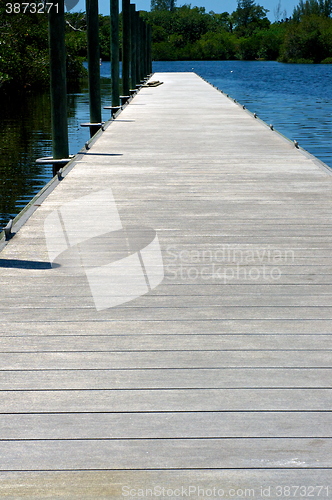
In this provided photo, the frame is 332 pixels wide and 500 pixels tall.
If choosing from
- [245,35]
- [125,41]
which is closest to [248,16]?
[245,35]

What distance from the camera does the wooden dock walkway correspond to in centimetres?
227

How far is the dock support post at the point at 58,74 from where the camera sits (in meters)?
8.84

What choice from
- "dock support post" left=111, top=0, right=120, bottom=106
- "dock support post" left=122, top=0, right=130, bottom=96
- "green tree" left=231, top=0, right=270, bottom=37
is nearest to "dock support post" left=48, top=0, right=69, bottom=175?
"dock support post" left=111, top=0, right=120, bottom=106

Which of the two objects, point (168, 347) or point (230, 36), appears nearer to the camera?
point (168, 347)

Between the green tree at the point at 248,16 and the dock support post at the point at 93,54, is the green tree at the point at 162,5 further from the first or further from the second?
the dock support post at the point at 93,54

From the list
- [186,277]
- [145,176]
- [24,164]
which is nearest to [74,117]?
[24,164]

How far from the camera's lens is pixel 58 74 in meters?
9.19

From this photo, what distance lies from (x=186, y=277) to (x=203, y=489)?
200 centimetres

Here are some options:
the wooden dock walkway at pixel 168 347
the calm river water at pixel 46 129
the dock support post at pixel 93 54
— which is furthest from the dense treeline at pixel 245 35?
the wooden dock walkway at pixel 168 347

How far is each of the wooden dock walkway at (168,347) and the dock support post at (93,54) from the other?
25.7ft

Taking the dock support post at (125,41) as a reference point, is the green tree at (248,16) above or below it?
above

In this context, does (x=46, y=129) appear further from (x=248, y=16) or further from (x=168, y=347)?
(x=248, y=16)

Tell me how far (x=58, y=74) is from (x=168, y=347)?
6969 millimetres

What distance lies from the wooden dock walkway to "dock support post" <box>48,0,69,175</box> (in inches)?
Result: 130
